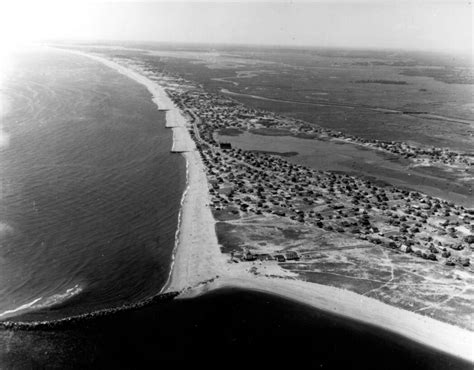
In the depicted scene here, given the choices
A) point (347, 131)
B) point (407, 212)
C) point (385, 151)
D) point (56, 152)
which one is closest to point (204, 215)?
point (407, 212)

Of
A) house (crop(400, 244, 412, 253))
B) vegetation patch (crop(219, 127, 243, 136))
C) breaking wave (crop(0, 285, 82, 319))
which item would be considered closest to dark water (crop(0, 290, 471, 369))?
breaking wave (crop(0, 285, 82, 319))

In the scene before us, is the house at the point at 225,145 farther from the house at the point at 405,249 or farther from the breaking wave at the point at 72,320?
the breaking wave at the point at 72,320

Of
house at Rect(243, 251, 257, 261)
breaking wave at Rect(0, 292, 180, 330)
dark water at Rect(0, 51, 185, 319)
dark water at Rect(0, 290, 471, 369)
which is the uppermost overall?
dark water at Rect(0, 51, 185, 319)

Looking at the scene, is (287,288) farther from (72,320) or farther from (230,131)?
(230,131)

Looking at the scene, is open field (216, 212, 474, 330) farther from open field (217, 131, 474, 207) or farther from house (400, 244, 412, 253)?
open field (217, 131, 474, 207)

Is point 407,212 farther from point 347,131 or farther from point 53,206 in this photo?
point 347,131

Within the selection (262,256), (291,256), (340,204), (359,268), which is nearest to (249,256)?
(262,256)
